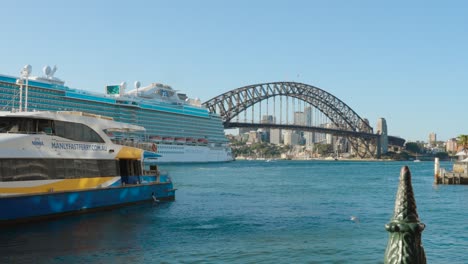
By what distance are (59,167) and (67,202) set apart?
1560 millimetres

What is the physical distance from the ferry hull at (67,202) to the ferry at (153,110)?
52.9 meters

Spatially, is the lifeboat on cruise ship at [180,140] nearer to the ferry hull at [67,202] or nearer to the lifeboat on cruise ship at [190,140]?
the lifeboat on cruise ship at [190,140]

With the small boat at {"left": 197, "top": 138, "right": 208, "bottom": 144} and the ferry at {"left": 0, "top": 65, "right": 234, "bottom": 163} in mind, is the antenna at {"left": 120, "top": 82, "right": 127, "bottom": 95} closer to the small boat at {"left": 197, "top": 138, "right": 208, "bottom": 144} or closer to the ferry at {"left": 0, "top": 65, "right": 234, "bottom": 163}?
the ferry at {"left": 0, "top": 65, "right": 234, "bottom": 163}

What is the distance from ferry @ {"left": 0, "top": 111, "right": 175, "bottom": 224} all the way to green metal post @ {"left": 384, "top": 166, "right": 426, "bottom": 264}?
18.1m

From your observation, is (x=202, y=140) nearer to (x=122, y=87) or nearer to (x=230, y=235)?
(x=122, y=87)

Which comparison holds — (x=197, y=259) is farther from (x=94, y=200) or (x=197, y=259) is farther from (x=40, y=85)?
(x=40, y=85)

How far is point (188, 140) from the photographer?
107 meters

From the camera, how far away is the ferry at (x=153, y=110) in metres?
78.3

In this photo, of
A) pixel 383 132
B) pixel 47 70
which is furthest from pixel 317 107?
pixel 47 70

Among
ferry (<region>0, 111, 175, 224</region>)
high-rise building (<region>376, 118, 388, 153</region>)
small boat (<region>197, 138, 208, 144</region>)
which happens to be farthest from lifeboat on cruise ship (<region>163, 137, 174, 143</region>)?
high-rise building (<region>376, 118, 388, 153</region>)

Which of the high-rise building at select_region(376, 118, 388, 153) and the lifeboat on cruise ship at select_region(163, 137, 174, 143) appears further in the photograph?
the high-rise building at select_region(376, 118, 388, 153)

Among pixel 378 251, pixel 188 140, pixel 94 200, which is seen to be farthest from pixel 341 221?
pixel 188 140

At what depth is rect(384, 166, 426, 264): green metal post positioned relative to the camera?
3596 millimetres

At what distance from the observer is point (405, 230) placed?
364 centimetres
